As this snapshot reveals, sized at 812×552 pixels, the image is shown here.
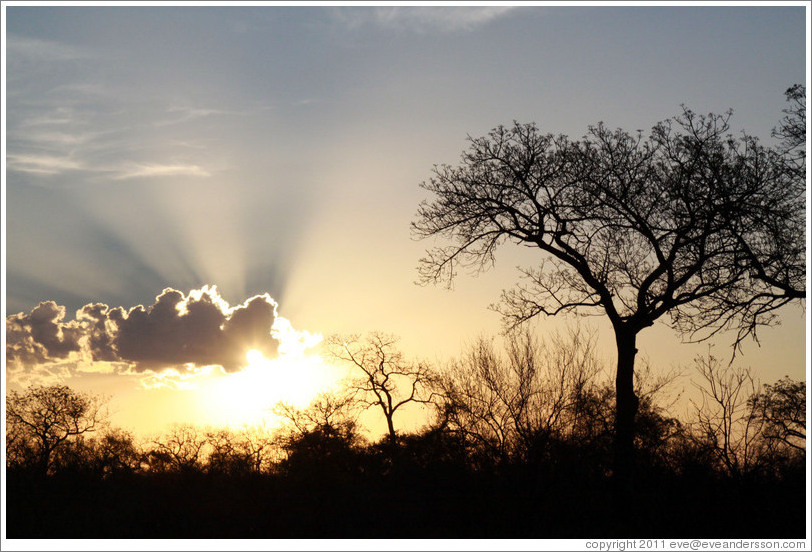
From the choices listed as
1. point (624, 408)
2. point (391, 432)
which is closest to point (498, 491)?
point (624, 408)

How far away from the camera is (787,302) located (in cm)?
1509

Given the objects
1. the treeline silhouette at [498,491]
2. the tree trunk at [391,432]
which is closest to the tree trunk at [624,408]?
the treeline silhouette at [498,491]

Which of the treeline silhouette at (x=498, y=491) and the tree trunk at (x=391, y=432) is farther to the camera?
the tree trunk at (x=391, y=432)

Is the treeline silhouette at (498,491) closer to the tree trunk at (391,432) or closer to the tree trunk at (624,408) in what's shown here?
the tree trunk at (624,408)

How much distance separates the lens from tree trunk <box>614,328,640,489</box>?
14.6 meters

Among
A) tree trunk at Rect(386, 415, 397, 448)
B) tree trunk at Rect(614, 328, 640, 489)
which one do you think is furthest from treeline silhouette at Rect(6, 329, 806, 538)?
tree trunk at Rect(386, 415, 397, 448)

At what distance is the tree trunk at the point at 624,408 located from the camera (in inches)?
574

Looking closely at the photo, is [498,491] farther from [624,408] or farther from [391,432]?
[391,432]

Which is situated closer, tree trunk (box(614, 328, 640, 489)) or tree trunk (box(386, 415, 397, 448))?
tree trunk (box(614, 328, 640, 489))

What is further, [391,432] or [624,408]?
[391,432]

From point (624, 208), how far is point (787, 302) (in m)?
3.95

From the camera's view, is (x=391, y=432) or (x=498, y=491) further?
(x=391, y=432)

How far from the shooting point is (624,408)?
15039mm

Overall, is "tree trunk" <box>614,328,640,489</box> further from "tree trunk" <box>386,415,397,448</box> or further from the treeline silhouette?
"tree trunk" <box>386,415,397,448</box>
